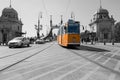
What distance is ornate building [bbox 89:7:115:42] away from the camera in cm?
8962

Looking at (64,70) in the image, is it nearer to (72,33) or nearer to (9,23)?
(72,33)

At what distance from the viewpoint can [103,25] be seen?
90.9m

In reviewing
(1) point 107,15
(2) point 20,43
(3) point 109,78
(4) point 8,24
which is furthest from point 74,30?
(1) point 107,15

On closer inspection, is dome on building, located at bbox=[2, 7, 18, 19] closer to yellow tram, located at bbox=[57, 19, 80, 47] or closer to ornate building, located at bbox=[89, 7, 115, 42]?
ornate building, located at bbox=[89, 7, 115, 42]

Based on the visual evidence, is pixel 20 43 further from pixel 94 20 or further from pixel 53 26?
pixel 53 26

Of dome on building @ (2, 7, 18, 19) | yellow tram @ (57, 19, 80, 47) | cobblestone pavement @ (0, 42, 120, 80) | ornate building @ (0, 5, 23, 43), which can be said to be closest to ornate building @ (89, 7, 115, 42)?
ornate building @ (0, 5, 23, 43)

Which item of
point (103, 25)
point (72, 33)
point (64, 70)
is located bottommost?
point (64, 70)

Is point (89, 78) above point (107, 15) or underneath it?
underneath

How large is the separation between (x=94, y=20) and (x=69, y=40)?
72.0m

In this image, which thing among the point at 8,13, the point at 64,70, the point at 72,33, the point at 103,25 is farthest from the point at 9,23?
the point at 64,70

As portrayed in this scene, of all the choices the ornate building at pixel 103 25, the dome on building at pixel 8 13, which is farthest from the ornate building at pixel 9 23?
the ornate building at pixel 103 25

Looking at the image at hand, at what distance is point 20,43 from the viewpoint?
3306 cm

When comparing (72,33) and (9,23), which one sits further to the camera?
(9,23)

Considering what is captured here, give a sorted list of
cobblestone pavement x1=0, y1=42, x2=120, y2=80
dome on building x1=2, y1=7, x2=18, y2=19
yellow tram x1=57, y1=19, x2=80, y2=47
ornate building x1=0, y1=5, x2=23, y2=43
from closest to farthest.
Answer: cobblestone pavement x1=0, y1=42, x2=120, y2=80 → yellow tram x1=57, y1=19, x2=80, y2=47 → ornate building x1=0, y1=5, x2=23, y2=43 → dome on building x1=2, y1=7, x2=18, y2=19
